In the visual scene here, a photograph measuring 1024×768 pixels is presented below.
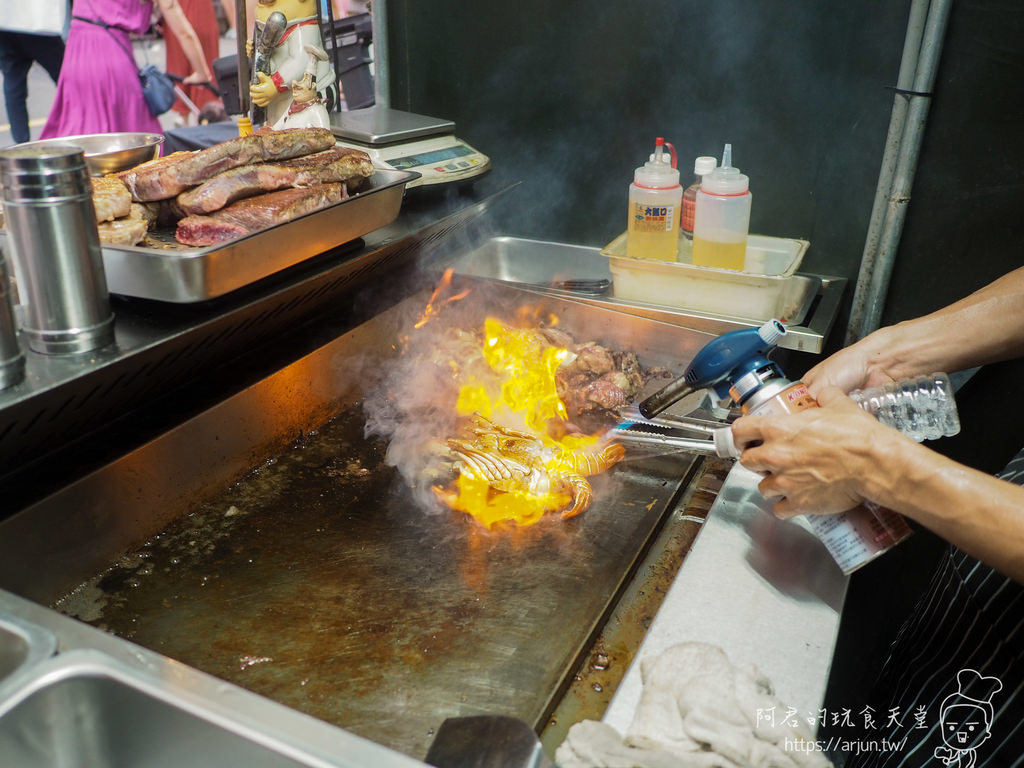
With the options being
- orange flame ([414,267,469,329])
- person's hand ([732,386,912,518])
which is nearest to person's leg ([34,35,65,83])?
orange flame ([414,267,469,329])

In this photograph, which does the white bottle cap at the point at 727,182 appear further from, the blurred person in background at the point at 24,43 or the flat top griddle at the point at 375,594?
the blurred person in background at the point at 24,43

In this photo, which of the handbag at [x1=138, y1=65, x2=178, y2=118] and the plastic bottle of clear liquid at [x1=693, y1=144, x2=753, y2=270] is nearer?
the plastic bottle of clear liquid at [x1=693, y1=144, x2=753, y2=270]

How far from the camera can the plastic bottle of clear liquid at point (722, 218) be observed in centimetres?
279

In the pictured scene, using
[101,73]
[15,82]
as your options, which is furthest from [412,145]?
[15,82]

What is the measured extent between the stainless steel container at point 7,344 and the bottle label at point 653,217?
6.94 feet

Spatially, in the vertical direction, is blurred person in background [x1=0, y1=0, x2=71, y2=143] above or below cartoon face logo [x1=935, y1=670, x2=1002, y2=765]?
above

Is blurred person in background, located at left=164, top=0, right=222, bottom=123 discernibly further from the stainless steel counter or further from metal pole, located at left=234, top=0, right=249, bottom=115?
the stainless steel counter

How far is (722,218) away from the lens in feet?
9.29

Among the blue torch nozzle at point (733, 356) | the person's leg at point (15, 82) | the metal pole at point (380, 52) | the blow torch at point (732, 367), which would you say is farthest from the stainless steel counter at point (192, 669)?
the person's leg at point (15, 82)

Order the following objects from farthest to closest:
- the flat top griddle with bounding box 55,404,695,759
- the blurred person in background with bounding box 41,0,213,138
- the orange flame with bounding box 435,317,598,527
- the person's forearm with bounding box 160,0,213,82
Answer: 1. the person's forearm with bounding box 160,0,213,82
2. the blurred person in background with bounding box 41,0,213,138
3. the orange flame with bounding box 435,317,598,527
4. the flat top griddle with bounding box 55,404,695,759

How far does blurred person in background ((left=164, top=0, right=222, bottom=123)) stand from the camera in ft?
23.8

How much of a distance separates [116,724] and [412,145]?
2.23 meters

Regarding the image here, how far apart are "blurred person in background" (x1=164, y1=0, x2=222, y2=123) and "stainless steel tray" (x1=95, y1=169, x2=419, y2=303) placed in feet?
20.3

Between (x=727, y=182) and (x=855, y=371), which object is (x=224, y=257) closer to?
(x=855, y=371)
